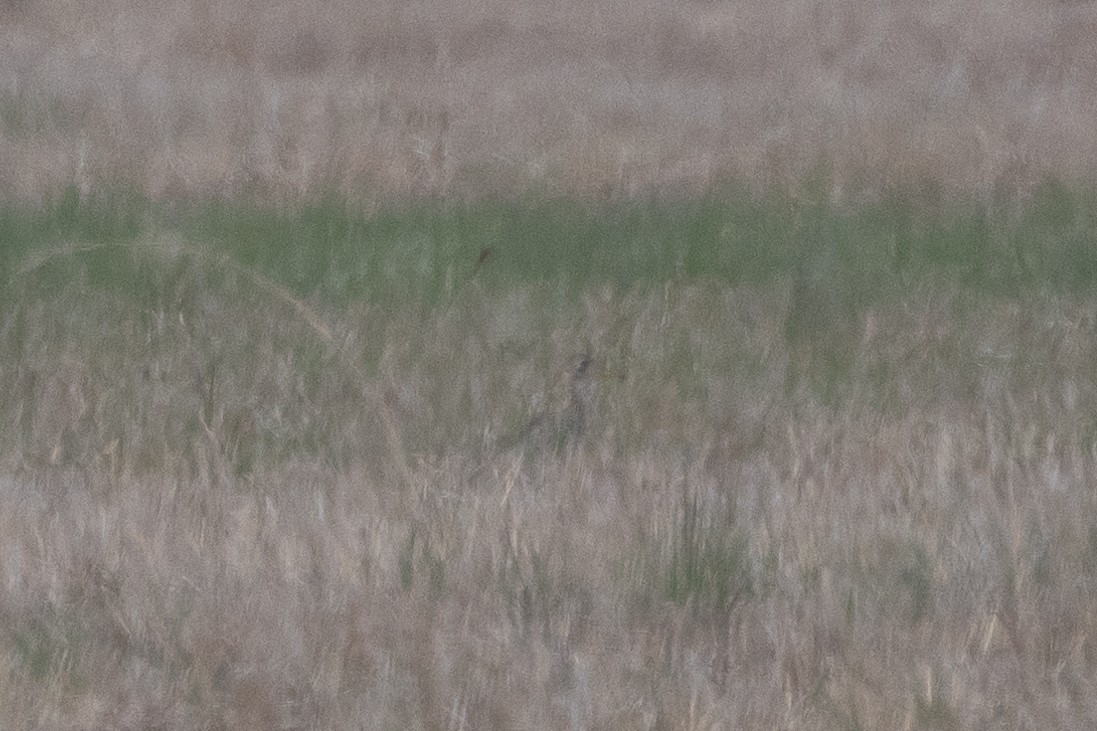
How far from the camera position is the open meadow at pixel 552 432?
6.97 feet

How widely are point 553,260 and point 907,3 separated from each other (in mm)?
9174

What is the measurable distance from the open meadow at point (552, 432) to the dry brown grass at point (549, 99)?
55 millimetres

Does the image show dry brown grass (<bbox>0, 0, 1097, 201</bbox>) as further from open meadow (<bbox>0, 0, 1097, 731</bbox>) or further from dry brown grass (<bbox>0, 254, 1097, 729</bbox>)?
dry brown grass (<bbox>0, 254, 1097, 729</bbox>)

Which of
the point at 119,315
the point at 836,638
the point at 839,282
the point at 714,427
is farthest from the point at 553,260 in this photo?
the point at 836,638

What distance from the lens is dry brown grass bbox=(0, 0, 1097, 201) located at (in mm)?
6492

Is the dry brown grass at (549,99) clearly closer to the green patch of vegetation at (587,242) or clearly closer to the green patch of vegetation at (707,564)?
the green patch of vegetation at (587,242)

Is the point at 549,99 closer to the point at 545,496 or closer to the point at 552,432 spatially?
the point at 552,432

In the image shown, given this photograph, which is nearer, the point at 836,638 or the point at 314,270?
the point at 836,638

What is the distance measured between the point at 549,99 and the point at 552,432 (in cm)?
585

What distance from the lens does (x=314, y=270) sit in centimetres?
477

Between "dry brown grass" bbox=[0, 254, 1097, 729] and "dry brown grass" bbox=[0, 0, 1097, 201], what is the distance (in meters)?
2.37

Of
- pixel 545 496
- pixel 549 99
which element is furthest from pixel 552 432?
pixel 549 99

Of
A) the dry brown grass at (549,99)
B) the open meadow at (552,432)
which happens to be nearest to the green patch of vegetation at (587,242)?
the open meadow at (552,432)

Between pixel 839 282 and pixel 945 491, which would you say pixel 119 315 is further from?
pixel 945 491
